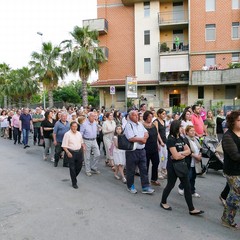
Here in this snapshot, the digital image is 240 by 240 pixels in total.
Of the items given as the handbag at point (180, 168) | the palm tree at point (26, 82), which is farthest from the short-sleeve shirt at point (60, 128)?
the palm tree at point (26, 82)

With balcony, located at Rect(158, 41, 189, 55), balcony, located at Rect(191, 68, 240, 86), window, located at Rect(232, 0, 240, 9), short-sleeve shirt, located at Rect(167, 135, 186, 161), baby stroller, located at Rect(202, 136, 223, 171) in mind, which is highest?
window, located at Rect(232, 0, 240, 9)

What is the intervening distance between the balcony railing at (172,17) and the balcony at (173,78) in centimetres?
531

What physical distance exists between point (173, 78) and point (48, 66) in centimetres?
1306

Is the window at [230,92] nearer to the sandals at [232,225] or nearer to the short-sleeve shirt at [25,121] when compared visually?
the short-sleeve shirt at [25,121]

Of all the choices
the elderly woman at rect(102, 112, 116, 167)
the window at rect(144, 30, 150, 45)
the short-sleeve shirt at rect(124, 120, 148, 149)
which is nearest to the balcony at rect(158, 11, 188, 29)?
the window at rect(144, 30, 150, 45)

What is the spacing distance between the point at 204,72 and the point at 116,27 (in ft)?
37.0

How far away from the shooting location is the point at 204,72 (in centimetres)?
2848

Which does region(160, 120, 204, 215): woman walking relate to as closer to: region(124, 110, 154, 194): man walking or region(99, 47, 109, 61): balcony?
region(124, 110, 154, 194): man walking

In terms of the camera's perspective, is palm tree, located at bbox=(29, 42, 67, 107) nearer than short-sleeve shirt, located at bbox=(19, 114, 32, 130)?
No

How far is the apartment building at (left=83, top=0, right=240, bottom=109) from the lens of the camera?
2953 centimetres

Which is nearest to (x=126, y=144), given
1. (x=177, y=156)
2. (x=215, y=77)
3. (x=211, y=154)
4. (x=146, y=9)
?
(x=177, y=156)

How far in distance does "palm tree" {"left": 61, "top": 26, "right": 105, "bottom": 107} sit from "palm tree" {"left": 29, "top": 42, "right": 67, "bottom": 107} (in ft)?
6.75

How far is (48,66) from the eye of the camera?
2956cm

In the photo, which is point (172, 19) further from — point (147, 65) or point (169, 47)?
point (147, 65)
